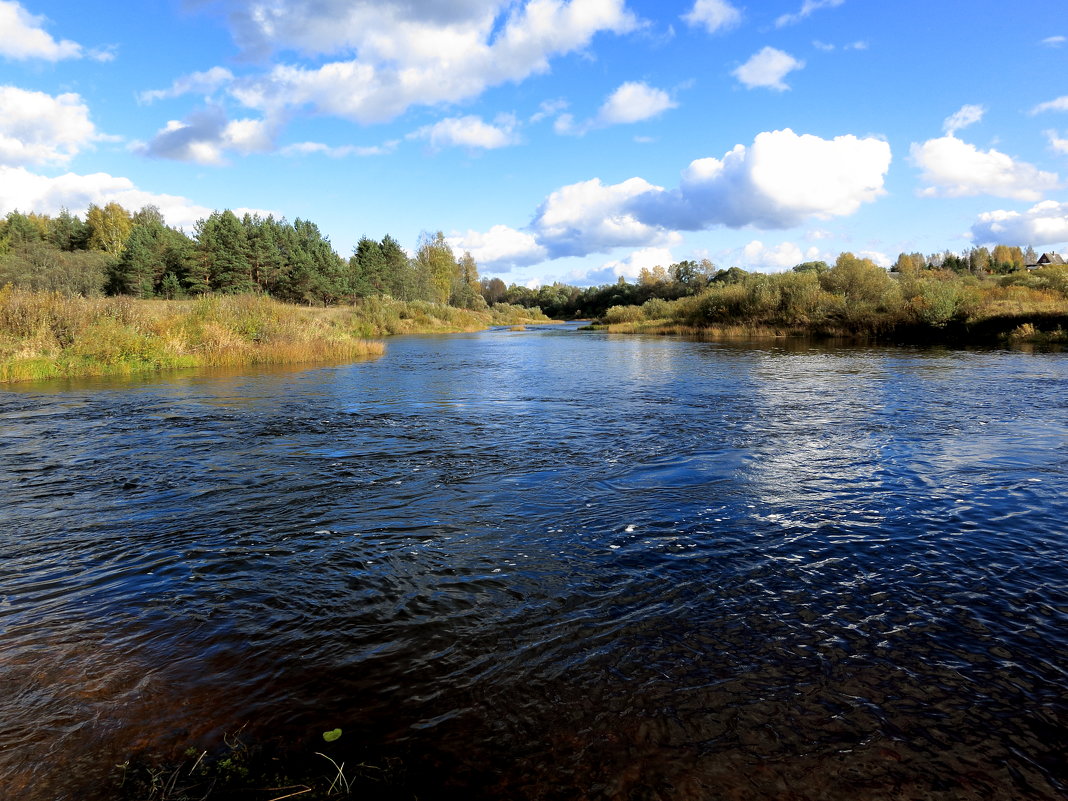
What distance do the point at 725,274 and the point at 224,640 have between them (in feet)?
371

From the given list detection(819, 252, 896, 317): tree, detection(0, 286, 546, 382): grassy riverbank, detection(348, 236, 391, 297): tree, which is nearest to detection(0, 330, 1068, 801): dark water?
detection(0, 286, 546, 382): grassy riverbank

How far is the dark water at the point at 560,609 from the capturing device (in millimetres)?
3436

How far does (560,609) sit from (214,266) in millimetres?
70240

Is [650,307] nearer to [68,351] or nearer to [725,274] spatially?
[725,274]

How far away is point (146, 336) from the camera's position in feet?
76.8

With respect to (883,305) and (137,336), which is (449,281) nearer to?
(883,305)

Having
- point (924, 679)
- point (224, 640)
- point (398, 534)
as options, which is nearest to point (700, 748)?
point (924, 679)

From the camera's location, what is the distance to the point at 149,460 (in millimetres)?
10219

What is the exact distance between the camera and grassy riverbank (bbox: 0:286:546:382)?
2081 centimetres

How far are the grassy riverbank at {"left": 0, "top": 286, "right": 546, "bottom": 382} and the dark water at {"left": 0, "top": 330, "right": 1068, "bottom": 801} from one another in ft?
41.0

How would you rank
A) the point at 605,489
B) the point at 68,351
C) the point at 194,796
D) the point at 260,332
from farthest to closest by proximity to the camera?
the point at 260,332
the point at 68,351
the point at 605,489
the point at 194,796

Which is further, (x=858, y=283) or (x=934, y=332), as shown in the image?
(x=858, y=283)

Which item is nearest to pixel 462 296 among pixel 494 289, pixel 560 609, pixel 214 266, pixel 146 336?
pixel 214 266

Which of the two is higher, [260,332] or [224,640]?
[260,332]
